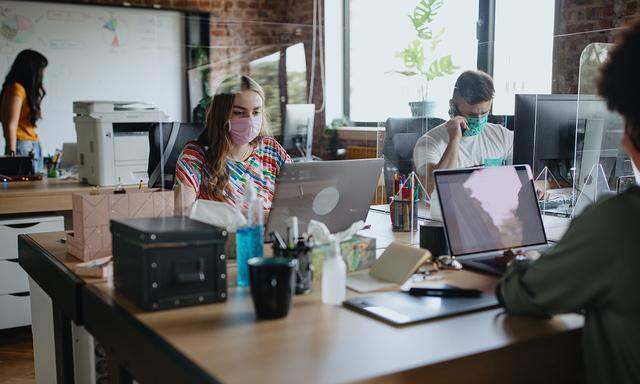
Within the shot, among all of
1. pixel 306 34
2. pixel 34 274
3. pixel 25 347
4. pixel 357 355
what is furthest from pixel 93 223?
pixel 306 34

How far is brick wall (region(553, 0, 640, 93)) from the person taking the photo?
243cm

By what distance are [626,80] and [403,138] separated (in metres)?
1.71

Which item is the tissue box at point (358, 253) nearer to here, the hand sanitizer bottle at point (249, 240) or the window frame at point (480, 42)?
the hand sanitizer bottle at point (249, 240)

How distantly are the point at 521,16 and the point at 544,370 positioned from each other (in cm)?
332

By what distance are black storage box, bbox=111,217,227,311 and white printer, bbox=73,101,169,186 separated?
237cm

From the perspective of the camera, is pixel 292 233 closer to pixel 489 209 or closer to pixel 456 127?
pixel 489 209

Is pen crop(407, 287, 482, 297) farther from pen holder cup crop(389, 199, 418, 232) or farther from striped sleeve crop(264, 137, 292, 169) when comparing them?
striped sleeve crop(264, 137, 292, 169)

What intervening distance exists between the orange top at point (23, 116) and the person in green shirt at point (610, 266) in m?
4.38

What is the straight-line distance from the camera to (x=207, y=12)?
20.2ft

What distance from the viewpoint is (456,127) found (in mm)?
2586

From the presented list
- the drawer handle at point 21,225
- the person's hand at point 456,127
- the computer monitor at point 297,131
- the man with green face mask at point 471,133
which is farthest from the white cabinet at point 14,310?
the person's hand at point 456,127

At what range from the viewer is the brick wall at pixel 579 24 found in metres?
2.43

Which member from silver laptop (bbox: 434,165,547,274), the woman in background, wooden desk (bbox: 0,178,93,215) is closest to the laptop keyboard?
silver laptop (bbox: 434,165,547,274)

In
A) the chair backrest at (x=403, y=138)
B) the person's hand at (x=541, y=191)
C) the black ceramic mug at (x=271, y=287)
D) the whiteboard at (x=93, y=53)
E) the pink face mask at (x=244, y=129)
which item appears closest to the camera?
the black ceramic mug at (x=271, y=287)
